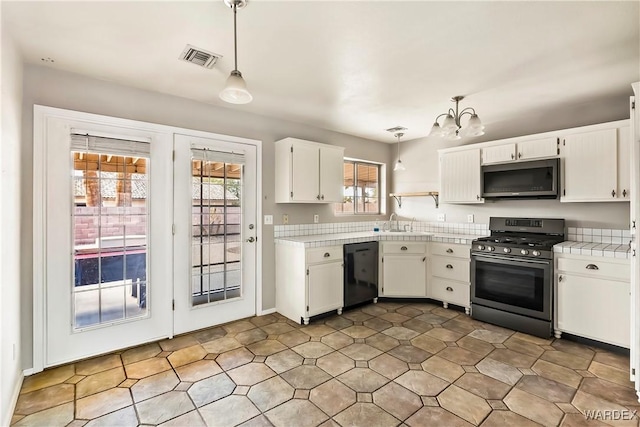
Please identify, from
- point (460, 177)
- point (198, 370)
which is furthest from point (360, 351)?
point (460, 177)

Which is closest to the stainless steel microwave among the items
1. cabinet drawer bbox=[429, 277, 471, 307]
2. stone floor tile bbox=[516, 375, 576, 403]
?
cabinet drawer bbox=[429, 277, 471, 307]

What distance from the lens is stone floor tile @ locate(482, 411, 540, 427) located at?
185cm

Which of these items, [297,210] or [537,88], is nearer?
[537,88]

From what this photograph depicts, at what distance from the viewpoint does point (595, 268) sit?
9.32 ft

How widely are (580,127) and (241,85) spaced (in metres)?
3.46

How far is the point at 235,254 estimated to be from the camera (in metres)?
3.52

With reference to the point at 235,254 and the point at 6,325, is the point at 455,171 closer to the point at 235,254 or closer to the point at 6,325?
the point at 235,254

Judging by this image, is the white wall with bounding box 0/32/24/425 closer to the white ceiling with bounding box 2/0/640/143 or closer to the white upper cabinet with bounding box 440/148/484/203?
the white ceiling with bounding box 2/0/640/143

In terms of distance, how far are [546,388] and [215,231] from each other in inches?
124

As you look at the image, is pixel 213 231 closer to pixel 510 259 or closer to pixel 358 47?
pixel 358 47

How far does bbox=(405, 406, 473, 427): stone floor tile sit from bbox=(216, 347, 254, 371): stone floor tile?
1.38 meters

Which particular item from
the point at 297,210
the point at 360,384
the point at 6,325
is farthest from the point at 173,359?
the point at 297,210

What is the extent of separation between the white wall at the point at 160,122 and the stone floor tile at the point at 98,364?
0.35 meters

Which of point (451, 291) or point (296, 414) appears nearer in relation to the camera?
point (296, 414)
